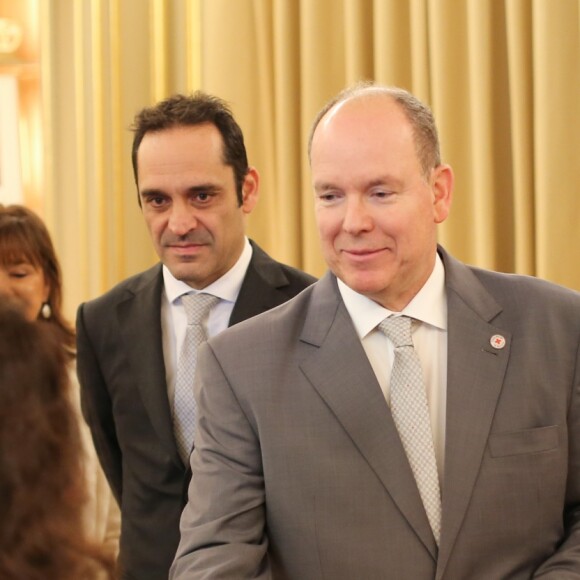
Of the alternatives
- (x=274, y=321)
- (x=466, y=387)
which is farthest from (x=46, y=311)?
(x=466, y=387)

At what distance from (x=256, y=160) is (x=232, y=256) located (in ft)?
3.42

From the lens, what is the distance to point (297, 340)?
1.97m

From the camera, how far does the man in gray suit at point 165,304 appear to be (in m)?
2.40

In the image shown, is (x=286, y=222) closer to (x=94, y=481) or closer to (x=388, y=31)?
(x=388, y=31)

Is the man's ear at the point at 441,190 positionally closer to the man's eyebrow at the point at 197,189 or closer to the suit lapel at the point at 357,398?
the suit lapel at the point at 357,398

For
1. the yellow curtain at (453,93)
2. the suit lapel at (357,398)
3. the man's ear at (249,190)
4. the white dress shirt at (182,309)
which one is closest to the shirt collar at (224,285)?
the white dress shirt at (182,309)

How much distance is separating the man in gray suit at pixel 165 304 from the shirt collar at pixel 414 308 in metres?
0.50

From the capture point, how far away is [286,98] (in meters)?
3.48

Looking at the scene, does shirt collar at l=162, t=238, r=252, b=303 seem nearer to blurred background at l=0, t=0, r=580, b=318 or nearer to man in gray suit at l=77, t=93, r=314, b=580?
man in gray suit at l=77, t=93, r=314, b=580

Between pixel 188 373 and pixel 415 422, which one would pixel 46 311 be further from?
pixel 415 422

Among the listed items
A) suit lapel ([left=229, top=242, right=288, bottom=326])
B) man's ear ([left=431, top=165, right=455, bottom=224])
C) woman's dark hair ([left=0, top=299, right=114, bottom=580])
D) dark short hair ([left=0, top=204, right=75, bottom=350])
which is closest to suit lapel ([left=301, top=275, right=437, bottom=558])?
man's ear ([left=431, top=165, right=455, bottom=224])

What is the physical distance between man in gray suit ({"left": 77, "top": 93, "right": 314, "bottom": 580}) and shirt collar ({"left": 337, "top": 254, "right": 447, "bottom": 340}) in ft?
1.63

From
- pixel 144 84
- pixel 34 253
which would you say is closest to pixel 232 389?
pixel 34 253

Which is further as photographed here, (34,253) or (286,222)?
(286,222)
